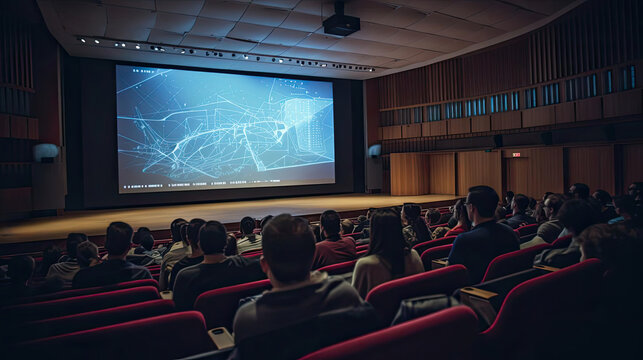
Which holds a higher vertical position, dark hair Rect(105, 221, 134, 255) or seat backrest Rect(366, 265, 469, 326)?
dark hair Rect(105, 221, 134, 255)

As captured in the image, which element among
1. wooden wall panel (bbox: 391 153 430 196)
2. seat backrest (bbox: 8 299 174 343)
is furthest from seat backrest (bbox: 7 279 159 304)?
wooden wall panel (bbox: 391 153 430 196)

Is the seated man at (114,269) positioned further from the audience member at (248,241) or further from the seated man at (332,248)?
the audience member at (248,241)

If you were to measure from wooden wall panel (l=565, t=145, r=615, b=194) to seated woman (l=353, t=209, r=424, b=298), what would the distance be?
7768 mm

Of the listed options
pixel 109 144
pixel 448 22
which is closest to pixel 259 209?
pixel 109 144

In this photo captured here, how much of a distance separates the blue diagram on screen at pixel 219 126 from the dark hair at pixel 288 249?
8.91 metres

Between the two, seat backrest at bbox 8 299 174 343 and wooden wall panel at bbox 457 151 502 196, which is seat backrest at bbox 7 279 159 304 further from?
wooden wall panel at bbox 457 151 502 196

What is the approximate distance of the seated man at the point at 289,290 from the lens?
1.15 metres

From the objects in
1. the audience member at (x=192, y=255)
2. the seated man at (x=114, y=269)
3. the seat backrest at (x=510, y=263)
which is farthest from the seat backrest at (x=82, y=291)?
the seat backrest at (x=510, y=263)

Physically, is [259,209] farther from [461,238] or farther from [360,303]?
[360,303]

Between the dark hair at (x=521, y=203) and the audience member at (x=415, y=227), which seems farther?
the dark hair at (x=521, y=203)

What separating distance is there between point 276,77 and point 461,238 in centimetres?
928

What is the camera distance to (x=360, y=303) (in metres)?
1.25

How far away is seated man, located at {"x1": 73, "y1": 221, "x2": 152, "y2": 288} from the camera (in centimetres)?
228

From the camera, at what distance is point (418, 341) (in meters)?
1.02
